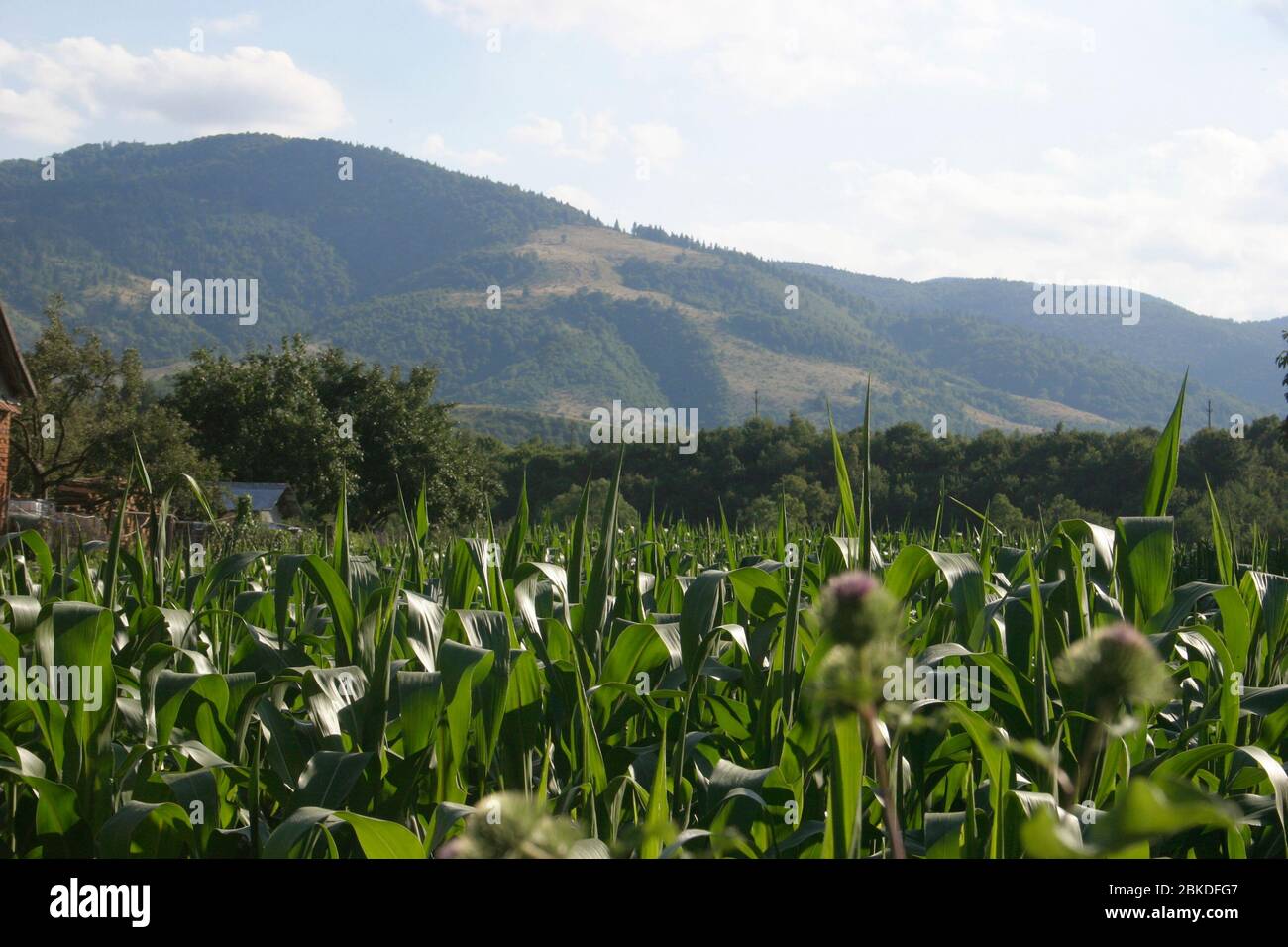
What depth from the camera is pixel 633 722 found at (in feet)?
6.79

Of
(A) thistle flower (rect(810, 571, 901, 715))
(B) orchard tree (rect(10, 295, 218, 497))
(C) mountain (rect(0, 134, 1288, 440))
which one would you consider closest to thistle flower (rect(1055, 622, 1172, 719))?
(A) thistle flower (rect(810, 571, 901, 715))

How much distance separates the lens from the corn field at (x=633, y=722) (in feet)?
4.44

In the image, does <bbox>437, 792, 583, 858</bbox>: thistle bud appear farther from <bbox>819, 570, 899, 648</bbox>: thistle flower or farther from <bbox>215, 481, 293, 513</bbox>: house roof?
<bbox>215, 481, 293, 513</bbox>: house roof

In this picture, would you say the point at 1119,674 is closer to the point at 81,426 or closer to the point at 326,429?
the point at 81,426

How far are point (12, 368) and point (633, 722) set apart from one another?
24.8 metres

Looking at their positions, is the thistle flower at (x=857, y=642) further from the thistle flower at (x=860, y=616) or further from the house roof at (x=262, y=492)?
the house roof at (x=262, y=492)

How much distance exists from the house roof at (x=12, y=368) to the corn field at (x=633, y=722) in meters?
23.1

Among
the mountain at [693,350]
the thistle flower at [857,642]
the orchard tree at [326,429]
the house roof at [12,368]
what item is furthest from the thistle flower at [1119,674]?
the mountain at [693,350]

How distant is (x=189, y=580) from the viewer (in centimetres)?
283

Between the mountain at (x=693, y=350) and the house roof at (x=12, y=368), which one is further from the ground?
the mountain at (x=693, y=350)

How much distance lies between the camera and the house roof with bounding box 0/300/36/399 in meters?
21.7

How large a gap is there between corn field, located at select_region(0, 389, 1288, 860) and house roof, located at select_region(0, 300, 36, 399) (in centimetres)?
2312
